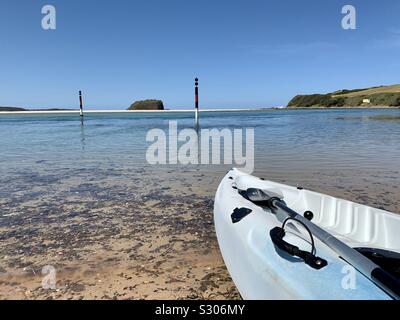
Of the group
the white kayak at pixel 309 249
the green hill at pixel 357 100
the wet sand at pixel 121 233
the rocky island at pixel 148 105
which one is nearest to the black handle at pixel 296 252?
the white kayak at pixel 309 249

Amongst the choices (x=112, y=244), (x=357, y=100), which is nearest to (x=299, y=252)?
(x=112, y=244)

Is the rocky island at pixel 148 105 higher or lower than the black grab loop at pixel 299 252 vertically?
higher

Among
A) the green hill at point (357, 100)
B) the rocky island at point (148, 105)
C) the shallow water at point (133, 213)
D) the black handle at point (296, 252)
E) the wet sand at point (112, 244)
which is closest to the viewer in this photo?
the black handle at point (296, 252)

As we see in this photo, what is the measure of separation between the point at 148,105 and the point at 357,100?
8264 centimetres

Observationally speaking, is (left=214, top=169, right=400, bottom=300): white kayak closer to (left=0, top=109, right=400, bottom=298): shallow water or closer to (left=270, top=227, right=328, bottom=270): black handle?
(left=270, top=227, right=328, bottom=270): black handle

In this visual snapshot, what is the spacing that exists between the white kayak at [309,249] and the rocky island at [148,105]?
139 meters

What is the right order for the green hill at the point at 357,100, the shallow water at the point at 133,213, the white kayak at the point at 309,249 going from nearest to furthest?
the white kayak at the point at 309,249
the shallow water at the point at 133,213
the green hill at the point at 357,100

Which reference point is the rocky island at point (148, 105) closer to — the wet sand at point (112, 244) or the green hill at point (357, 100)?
the green hill at point (357, 100)

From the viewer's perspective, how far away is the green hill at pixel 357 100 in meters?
90.6

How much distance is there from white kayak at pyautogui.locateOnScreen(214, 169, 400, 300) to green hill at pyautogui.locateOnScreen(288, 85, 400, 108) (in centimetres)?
9481

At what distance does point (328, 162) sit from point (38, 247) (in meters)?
8.58

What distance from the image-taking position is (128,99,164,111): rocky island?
14000 centimetres
